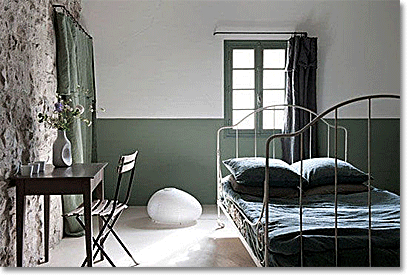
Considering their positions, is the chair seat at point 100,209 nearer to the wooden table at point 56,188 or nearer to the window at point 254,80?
the wooden table at point 56,188

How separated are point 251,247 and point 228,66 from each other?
285 cm

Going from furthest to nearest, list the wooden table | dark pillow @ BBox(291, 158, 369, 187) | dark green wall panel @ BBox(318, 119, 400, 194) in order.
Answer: dark green wall panel @ BBox(318, 119, 400, 194), dark pillow @ BBox(291, 158, 369, 187), the wooden table

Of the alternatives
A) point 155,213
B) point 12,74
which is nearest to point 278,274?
point 12,74

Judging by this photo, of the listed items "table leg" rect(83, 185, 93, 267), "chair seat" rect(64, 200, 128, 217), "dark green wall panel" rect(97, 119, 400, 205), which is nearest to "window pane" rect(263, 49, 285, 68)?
"dark green wall panel" rect(97, 119, 400, 205)

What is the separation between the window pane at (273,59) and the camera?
19.2 ft

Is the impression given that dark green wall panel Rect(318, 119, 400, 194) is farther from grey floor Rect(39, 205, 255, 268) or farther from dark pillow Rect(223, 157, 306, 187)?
grey floor Rect(39, 205, 255, 268)

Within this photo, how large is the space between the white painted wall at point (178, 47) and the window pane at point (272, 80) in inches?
13.7

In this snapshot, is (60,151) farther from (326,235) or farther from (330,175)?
(330,175)

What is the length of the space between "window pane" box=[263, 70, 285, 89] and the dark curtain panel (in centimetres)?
11

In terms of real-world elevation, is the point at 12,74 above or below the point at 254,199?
above

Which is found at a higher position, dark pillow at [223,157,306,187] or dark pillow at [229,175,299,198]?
dark pillow at [223,157,306,187]

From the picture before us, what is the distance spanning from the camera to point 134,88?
5.86m

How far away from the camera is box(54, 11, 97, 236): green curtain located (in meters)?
4.34

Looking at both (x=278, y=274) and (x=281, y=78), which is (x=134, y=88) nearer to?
(x=281, y=78)
